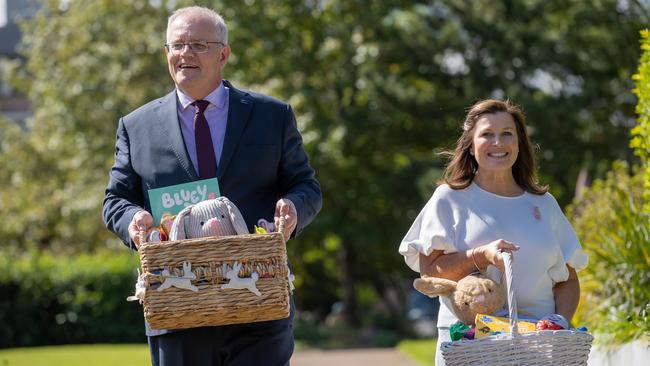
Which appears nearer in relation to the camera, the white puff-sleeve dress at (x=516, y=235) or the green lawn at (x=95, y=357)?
the white puff-sleeve dress at (x=516, y=235)

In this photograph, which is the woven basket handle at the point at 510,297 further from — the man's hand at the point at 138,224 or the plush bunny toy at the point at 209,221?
the man's hand at the point at 138,224

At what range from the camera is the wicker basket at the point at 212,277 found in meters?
3.83

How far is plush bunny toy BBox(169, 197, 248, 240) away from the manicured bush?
11.7 feet

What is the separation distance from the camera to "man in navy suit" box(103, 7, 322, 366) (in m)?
4.22

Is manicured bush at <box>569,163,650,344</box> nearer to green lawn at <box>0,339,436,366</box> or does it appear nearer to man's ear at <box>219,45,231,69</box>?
man's ear at <box>219,45,231,69</box>

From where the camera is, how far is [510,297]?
402 centimetres

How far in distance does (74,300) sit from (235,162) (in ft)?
64.3

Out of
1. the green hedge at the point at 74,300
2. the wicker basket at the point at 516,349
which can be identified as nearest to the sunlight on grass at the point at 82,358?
the green hedge at the point at 74,300

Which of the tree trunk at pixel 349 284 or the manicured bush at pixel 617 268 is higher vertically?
the manicured bush at pixel 617 268

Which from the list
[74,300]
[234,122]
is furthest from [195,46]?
[74,300]

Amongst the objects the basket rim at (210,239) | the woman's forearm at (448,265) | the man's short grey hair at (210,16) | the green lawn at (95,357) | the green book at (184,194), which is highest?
the man's short grey hair at (210,16)

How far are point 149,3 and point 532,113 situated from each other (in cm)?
965

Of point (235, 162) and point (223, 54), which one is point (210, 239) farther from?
point (223, 54)

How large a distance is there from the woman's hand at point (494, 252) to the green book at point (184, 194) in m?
1.04
